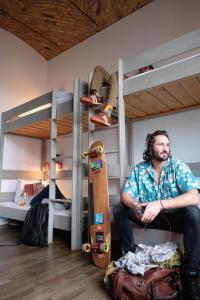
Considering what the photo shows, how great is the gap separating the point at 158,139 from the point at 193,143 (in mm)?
1194

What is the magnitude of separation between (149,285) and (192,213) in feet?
1.55

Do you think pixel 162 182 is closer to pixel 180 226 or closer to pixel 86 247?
pixel 180 226

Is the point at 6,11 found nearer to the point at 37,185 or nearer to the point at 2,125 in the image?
the point at 2,125

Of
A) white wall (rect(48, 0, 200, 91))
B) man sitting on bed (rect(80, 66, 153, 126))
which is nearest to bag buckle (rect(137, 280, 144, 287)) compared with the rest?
man sitting on bed (rect(80, 66, 153, 126))

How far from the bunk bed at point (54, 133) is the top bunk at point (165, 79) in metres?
0.62

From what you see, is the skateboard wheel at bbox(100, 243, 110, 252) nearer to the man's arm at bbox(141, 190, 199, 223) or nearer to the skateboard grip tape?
the skateboard grip tape

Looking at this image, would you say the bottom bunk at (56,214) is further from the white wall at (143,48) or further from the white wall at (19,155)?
the white wall at (143,48)

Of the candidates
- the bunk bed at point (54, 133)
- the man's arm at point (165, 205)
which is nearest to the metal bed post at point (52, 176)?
the bunk bed at point (54, 133)

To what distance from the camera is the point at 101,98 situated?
2.35m

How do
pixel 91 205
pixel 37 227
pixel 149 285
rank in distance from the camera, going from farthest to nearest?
pixel 37 227
pixel 91 205
pixel 149 285

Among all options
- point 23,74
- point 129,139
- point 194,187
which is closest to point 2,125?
point 23,74

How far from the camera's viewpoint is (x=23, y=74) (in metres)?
4.19

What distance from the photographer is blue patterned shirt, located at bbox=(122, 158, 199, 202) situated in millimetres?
1550

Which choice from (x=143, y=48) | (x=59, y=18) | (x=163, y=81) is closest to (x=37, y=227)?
(x=163, y=81)
